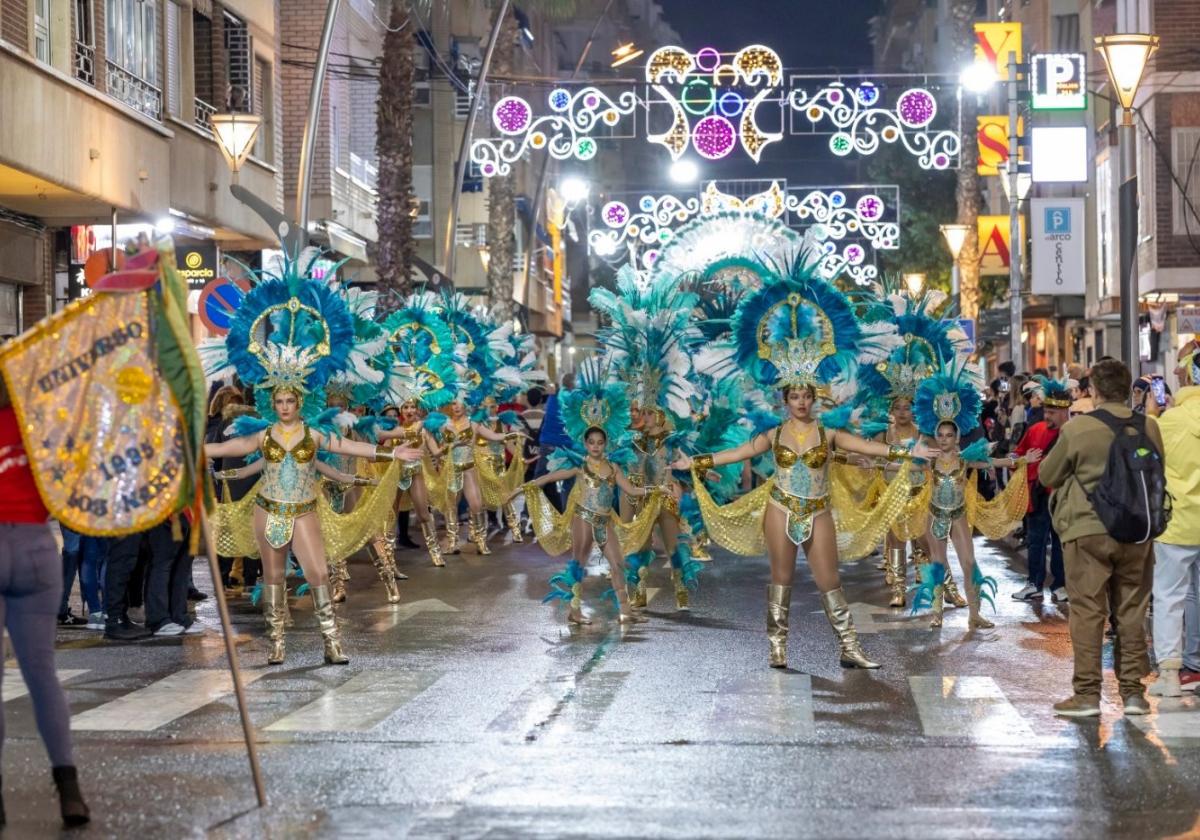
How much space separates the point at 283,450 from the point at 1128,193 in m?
6.88

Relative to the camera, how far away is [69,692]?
12078 millimetres

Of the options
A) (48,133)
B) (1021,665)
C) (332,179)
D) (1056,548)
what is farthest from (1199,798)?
(332,179)

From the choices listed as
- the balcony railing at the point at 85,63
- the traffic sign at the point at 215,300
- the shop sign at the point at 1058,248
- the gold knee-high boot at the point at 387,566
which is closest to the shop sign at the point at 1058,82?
the shop sign at the point at 1058,248

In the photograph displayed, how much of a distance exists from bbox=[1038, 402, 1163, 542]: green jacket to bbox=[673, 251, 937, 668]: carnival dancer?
7.39 feet

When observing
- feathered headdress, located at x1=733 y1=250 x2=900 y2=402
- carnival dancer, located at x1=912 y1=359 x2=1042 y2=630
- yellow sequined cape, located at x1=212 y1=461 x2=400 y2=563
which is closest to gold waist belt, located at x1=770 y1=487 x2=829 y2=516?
feathered headdress, located at x1=733 y1=250 x2=900 y2=402

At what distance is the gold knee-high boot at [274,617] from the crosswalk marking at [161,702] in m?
0.46

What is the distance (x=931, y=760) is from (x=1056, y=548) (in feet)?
26.1

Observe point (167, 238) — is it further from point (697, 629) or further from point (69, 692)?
point (697, 629)

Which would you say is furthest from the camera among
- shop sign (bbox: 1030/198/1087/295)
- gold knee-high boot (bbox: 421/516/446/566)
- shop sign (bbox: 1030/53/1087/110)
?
shop sign (bbox: 1030/53/1087/110)

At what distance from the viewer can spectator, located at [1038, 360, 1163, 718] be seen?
10820mm

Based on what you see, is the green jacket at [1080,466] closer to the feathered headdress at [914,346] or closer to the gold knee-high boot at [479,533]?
the feathered headdress at [914,346]

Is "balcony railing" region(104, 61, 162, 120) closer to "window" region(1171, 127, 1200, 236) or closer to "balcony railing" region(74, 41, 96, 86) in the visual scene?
"balcony railing" region(74, 41, 96, 86)

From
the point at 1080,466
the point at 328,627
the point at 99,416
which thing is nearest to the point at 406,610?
the point at 328,627

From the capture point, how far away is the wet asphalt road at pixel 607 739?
8.18m
